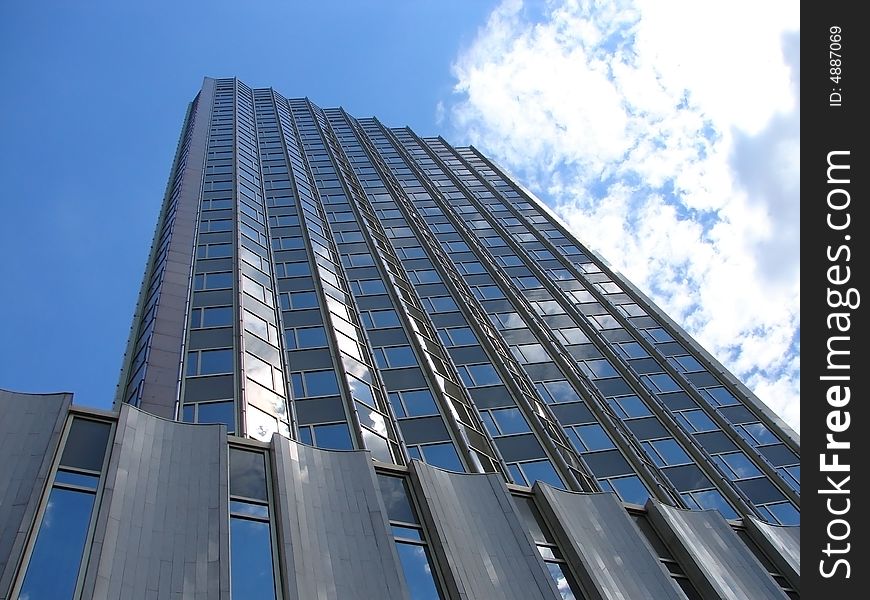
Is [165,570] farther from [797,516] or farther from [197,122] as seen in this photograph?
[197,122]

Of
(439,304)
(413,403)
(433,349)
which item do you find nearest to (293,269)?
(439,304)

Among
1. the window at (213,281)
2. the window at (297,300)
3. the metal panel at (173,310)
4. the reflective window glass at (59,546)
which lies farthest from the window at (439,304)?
the reflective window glass at (59,546)

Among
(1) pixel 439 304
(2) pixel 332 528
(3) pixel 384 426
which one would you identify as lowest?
(2) pixel 332 528

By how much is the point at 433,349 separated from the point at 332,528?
2102 centimetres

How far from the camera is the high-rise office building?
16.1 metres

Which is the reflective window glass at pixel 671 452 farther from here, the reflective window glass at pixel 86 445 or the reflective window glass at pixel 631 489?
the reflective window glass at pixel 86 445

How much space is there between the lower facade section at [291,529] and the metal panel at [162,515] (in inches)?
1.3

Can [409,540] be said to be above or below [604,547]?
above

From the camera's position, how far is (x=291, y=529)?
16.8 metres

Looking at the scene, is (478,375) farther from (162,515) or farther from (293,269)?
(162,515)

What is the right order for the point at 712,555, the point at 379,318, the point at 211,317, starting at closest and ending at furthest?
the point at 712,555 < the point at 211,317 < the point at 379,318

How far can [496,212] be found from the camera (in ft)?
210

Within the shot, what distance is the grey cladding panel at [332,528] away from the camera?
15977 mm
